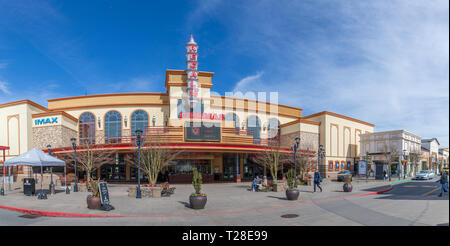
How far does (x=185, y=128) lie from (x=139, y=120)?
13.5 m

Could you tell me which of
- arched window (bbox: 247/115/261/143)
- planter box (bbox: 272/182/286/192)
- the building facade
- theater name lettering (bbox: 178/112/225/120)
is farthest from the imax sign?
the building facade

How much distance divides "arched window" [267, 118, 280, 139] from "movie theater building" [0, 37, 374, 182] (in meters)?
0.17

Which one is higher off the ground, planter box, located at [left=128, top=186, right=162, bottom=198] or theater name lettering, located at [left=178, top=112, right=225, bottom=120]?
theater name lettering, located at [left=178, top=112, right=225, bottom=120]

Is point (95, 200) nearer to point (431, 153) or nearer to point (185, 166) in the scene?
point (185, 166)

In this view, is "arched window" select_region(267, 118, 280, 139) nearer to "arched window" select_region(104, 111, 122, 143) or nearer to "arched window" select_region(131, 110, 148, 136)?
"arched window" select_region(131, 110, 148, 136)

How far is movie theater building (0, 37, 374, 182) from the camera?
97.6ft

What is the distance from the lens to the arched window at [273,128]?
4431 centimetres

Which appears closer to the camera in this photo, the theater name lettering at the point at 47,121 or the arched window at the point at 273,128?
the theater name lettering at the point at 47,121

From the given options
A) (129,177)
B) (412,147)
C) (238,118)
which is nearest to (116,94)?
(129,177)

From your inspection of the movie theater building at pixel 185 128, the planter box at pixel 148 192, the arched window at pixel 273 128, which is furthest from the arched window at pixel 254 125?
the planter box at pixel 148 192

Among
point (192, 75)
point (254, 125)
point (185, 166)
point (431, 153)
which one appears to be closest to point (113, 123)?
point (192, 75)

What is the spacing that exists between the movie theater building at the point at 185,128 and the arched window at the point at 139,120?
144mm

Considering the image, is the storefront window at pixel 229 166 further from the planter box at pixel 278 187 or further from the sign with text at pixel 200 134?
the planter box at pixel 278 187

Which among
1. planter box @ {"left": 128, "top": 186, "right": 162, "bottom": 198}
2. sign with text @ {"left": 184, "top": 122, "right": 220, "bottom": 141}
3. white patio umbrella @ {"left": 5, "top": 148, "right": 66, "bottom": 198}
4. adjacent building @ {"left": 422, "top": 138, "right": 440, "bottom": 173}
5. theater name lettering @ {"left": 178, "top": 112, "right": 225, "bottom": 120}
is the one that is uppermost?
theater name lettering @ {"left": 178, "top": 112, "right": 225, "bottom": 120}
